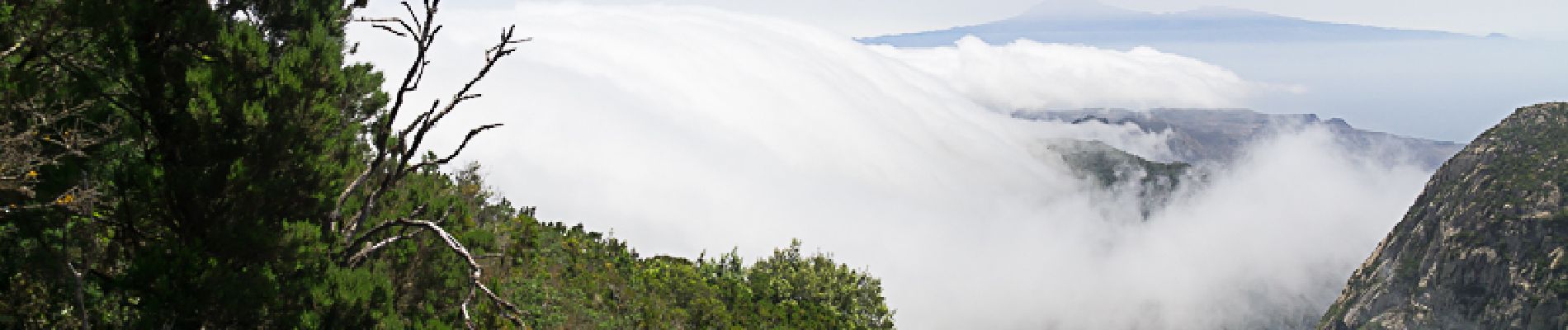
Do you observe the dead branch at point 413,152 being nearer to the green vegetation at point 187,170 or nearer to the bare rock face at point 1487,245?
the green vegetation at point 187,170

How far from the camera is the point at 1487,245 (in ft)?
387

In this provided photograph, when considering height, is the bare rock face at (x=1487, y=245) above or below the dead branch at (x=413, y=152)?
below

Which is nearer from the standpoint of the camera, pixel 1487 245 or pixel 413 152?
pixel 413 152

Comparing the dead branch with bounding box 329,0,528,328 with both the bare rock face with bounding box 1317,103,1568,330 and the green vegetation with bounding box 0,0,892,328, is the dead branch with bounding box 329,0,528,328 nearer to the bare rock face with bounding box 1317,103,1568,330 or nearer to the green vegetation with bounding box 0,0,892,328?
the green vegetation with bounding box 0,0,892,328

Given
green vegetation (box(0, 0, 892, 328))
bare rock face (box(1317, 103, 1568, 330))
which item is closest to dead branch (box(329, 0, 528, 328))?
green vegetation (box(0, 0, 892, 328))

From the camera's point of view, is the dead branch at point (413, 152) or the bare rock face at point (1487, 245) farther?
the bare rock face at point (1487, 245)

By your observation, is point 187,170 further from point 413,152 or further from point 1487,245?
point 1487,245

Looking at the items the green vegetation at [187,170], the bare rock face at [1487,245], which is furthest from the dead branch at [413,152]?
the bare rock face at [1487,245]

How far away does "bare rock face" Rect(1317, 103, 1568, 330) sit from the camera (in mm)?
106188

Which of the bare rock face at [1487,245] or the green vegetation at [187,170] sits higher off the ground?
the green vegetation at [187,170]

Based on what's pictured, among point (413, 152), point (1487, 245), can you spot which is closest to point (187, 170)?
point (413, 152)

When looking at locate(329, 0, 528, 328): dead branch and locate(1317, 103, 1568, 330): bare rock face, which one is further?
locate(1317, 103, 1568, 330): bare rock face

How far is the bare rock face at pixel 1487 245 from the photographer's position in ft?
348

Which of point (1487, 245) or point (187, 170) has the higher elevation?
point (187, 170)
